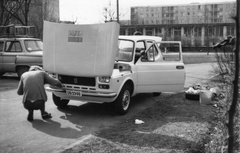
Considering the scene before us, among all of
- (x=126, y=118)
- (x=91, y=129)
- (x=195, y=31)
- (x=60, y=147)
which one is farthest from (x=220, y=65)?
(x=195, y=31)

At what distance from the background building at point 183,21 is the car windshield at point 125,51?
79.3 metres

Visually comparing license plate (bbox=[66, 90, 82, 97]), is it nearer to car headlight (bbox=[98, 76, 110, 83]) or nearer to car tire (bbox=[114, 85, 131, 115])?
car headlight (bbox=[98, 76, 110, 83])

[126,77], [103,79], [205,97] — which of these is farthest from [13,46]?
[205,97]

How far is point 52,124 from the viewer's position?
6.56 metres

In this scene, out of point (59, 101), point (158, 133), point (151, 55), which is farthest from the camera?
point (151, 55)

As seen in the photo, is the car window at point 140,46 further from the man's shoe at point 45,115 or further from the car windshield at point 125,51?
the man's shoe at point 45,115

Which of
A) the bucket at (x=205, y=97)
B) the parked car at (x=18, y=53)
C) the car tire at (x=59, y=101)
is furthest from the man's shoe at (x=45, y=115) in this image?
the parked car at (x=18, y=53)

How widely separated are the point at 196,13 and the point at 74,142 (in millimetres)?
121788

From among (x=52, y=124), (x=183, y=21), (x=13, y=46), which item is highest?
(x=183, y=21)

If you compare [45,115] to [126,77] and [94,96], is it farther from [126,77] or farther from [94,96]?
[126,77]

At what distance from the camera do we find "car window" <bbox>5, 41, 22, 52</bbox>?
14344mm

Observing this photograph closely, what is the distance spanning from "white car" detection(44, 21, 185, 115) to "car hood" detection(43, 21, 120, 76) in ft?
0.11

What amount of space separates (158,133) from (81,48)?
269 cm

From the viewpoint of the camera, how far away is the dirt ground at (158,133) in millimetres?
4871
